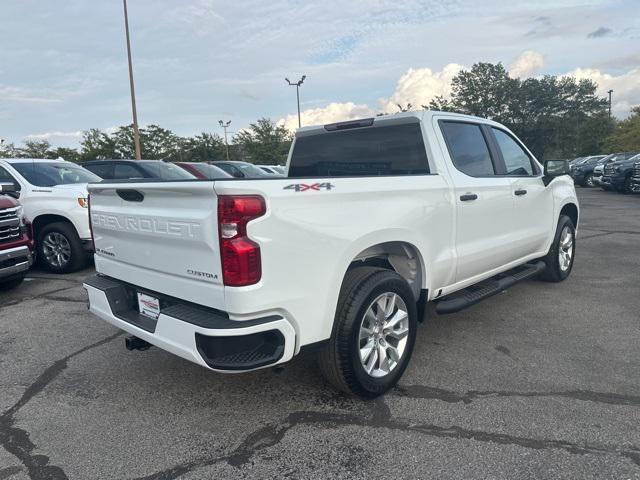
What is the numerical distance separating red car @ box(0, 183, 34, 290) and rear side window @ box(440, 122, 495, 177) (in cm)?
503

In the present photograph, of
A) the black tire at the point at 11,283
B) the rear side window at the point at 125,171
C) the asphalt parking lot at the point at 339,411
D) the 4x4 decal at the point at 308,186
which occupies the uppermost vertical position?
the rear side window at the point at 125,171

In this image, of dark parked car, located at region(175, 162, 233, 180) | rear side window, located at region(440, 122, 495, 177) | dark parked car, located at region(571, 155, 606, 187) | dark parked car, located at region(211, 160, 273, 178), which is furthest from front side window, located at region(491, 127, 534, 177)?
dark parked car, located at region(571, 155, 606, 187)

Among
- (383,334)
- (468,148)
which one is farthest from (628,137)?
(383,334)

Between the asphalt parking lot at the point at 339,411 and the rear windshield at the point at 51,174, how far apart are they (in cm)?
345

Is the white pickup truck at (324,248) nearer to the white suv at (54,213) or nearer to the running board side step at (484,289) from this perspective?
the running board side step at (484,289)

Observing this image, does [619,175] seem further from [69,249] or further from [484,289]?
[69,249]

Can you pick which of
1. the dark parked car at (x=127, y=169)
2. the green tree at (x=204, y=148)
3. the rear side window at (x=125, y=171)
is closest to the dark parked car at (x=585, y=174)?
the dark parked car at (x=127, y=169)

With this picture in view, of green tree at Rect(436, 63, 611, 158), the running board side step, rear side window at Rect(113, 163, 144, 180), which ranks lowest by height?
the running board side step

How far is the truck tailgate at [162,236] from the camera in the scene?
2.62 m

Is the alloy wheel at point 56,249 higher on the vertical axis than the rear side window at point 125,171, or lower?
lower

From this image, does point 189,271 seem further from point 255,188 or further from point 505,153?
point 505,153

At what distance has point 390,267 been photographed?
382cm

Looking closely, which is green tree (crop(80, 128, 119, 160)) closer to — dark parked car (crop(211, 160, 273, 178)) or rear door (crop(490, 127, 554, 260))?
dark parked car (crop(211, 160, 273, 178))

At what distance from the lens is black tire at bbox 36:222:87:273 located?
7133 mm
